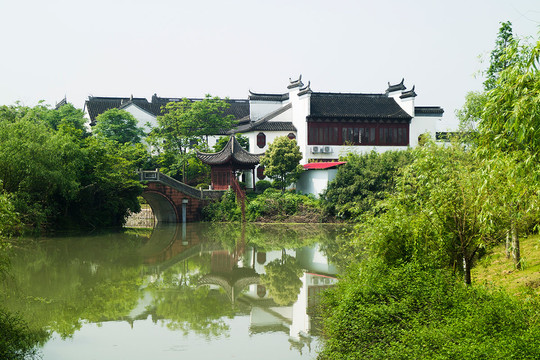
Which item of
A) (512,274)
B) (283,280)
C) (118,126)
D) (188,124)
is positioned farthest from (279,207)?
(512,274)

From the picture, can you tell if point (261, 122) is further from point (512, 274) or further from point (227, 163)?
point (512, 274)

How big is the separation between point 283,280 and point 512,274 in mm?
5537

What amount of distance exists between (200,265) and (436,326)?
11149mm

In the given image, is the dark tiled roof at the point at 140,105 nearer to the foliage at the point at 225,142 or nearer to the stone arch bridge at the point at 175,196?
the foliage at the point at 225,142

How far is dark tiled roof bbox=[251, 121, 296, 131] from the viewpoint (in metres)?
35.6

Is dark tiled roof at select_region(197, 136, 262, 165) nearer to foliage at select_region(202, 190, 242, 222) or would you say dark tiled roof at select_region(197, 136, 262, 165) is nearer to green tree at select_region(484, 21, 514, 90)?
foliage at select_region(202, 190, 242, 222)

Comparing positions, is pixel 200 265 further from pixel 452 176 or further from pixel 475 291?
Result: pixel 475 291

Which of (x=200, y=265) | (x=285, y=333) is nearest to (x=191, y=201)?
(x=200, y=265)

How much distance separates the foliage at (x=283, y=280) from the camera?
1226cm

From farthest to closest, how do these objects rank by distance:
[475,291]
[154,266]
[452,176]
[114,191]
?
[114,191] < [154,266] < [452,176] < [475,291]

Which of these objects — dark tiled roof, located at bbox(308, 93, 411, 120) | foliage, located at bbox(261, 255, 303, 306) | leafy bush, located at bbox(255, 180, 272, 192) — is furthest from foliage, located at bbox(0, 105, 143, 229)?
dark tiled roof, located at bbox(308, 93, 411, 120)

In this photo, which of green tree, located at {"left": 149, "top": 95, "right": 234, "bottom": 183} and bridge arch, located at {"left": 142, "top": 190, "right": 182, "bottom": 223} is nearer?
bridge arch, located at {"left": 142, "top": 190, "right": 182, "bottom": 223}

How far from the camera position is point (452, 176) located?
28.8 ft

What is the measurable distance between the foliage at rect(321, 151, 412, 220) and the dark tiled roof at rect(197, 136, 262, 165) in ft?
16.6
